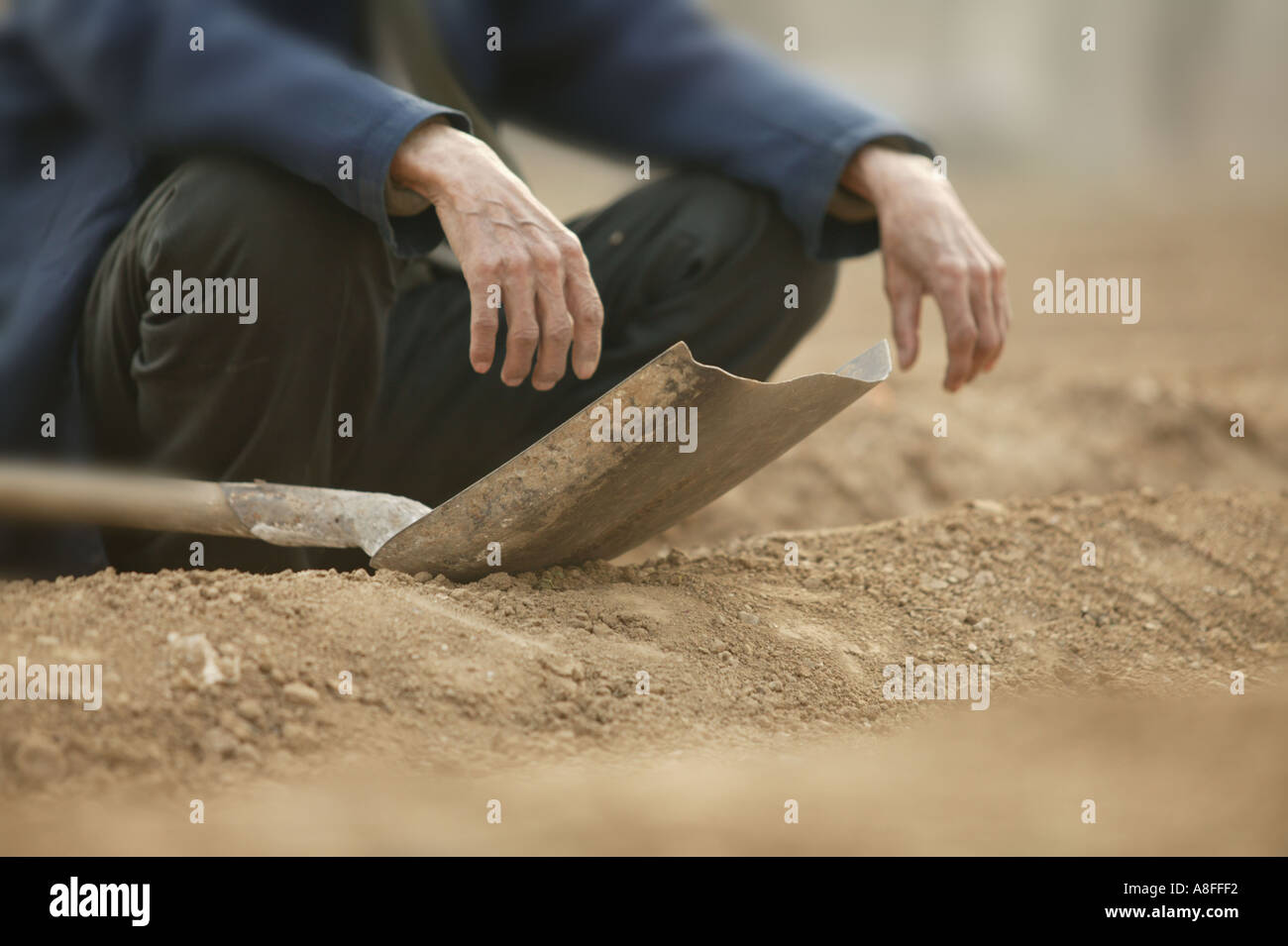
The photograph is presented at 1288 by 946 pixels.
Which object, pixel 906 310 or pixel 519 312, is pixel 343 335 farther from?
A: pixel 906 310

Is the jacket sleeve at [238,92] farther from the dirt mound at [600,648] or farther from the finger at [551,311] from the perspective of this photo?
the dirt mound at [600,648]

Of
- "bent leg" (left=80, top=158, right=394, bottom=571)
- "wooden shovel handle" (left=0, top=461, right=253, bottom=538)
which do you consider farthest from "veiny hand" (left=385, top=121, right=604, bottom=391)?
"wooden shovel handle" (left=0, top=461, right=253, bottom=538)

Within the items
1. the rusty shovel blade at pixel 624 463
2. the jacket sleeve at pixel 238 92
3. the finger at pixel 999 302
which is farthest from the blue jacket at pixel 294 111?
the rusty shovel blade at pixel 624 463

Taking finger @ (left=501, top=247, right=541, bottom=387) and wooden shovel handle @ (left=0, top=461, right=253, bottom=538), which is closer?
finger @ (left=501, top=247, right=541, bottom=387)

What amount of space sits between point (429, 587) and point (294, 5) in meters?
0.96

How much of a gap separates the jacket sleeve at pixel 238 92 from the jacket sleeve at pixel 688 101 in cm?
55

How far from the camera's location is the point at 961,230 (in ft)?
5.76

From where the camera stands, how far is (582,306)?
1.41m

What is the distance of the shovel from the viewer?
1418mm

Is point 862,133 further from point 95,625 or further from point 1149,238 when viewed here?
point 1149,238

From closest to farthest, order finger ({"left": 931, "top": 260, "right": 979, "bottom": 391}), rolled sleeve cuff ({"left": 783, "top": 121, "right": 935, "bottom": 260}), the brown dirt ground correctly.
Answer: the brown dirt ground
finger ({"left": 931, "top": 260, "right": 979, "bottom": 391})
rolled sleeve cuff ({"left": 783, "top": 121, "right": 935, "bottom": 260})

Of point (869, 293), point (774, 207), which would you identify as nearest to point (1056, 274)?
point (869, 293)

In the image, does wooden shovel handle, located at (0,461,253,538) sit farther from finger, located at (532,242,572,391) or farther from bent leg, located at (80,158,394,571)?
finger, located at (532,242,572,391)

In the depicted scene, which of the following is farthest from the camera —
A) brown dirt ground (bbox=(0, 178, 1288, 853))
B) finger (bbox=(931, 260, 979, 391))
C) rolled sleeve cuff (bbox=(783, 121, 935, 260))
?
rolled sleeve cuff (bbox=(783, 121, 935, 260))
